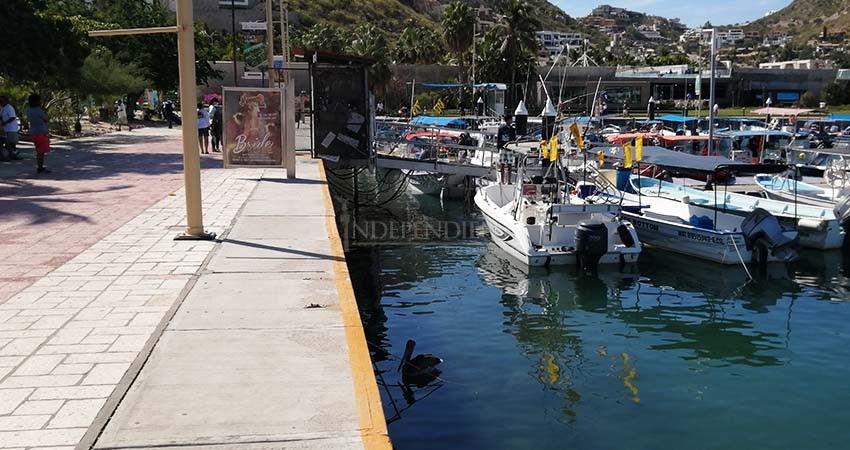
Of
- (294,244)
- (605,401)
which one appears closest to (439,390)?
(605,401)

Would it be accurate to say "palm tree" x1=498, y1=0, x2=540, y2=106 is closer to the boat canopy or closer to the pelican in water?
the boat canopy

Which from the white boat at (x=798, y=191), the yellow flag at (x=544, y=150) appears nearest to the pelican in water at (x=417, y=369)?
the yellow flag at (x=544, y=150)

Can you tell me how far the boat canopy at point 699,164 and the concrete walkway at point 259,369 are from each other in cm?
1343

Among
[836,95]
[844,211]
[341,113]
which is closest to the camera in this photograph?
[844,211]

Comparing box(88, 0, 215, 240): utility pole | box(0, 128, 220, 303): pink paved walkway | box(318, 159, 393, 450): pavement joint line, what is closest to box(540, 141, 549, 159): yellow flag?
box(0, 128, 220, 303): pink paved walkway

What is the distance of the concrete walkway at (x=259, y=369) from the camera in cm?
524

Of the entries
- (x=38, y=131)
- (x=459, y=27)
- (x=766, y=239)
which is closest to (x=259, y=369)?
(x=766, y=239)

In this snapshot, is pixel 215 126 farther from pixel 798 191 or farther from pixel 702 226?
pixel 798 191

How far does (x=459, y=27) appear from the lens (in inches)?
3159

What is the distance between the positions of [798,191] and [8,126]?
77.1ft

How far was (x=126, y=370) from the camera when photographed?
6371 mm

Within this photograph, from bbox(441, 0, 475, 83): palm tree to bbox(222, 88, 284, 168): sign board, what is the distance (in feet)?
203

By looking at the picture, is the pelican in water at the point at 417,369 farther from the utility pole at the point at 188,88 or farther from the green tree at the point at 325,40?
the green tree at the point at 325,40

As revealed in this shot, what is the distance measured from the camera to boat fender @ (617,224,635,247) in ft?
61.8
